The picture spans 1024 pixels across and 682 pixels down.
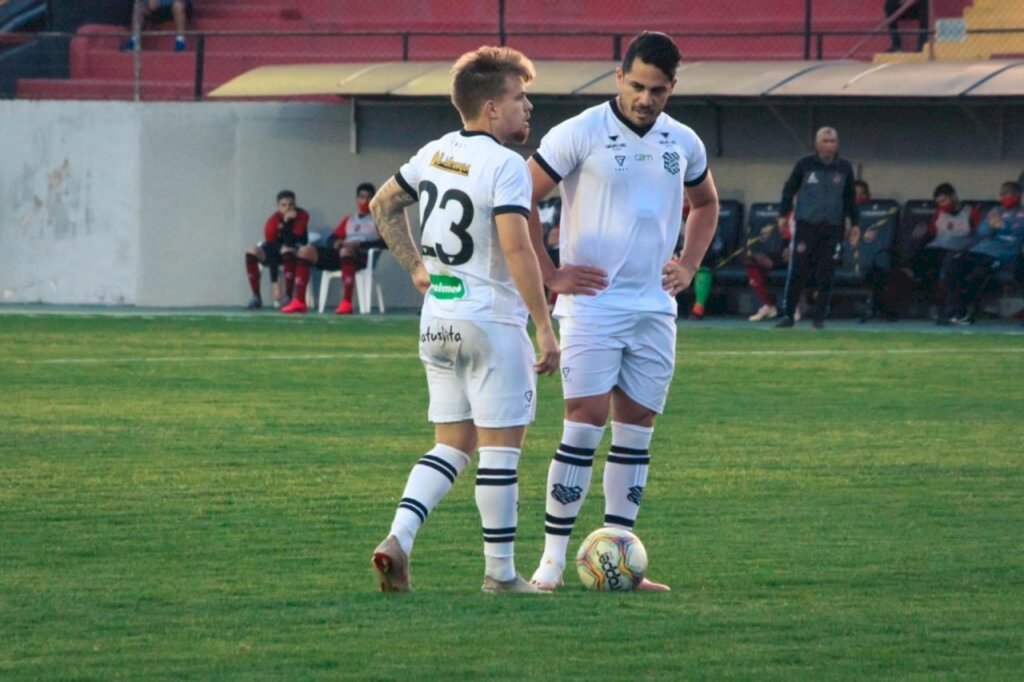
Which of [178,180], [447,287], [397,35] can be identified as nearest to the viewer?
[447,287]

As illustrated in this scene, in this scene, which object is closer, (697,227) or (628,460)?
(628,460)

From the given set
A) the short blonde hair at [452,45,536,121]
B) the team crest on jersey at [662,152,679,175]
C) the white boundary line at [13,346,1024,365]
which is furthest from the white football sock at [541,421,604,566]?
the white boundary line at [13,346,1024,365]

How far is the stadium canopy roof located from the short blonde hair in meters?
15.7

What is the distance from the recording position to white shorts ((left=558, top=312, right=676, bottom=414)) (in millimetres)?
6992

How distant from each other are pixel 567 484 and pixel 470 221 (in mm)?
1051

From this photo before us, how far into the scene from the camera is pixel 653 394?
712 cm

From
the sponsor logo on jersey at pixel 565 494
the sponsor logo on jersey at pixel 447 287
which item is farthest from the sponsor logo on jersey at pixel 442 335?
the sponsor logo on jersey at pixel 565 494

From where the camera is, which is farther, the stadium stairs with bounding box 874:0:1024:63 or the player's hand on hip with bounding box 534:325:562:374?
the stadium stairs with bounding box 874:0:1024:63

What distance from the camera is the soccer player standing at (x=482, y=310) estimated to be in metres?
6.53

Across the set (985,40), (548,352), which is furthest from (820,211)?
(548,352)

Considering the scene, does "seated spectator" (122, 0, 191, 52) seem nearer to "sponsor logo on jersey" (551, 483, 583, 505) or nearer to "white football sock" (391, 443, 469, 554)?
"sponsor logo on jersey" (551, 483, 583, 505)

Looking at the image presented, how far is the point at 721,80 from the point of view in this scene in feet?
76.6

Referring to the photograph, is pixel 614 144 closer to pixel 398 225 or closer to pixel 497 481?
pixel 398 225

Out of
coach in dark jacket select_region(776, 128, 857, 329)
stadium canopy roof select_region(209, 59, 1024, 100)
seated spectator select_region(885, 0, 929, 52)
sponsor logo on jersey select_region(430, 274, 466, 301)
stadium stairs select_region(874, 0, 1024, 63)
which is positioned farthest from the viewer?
seated spectator select_region(885, 0, 929, 52)
